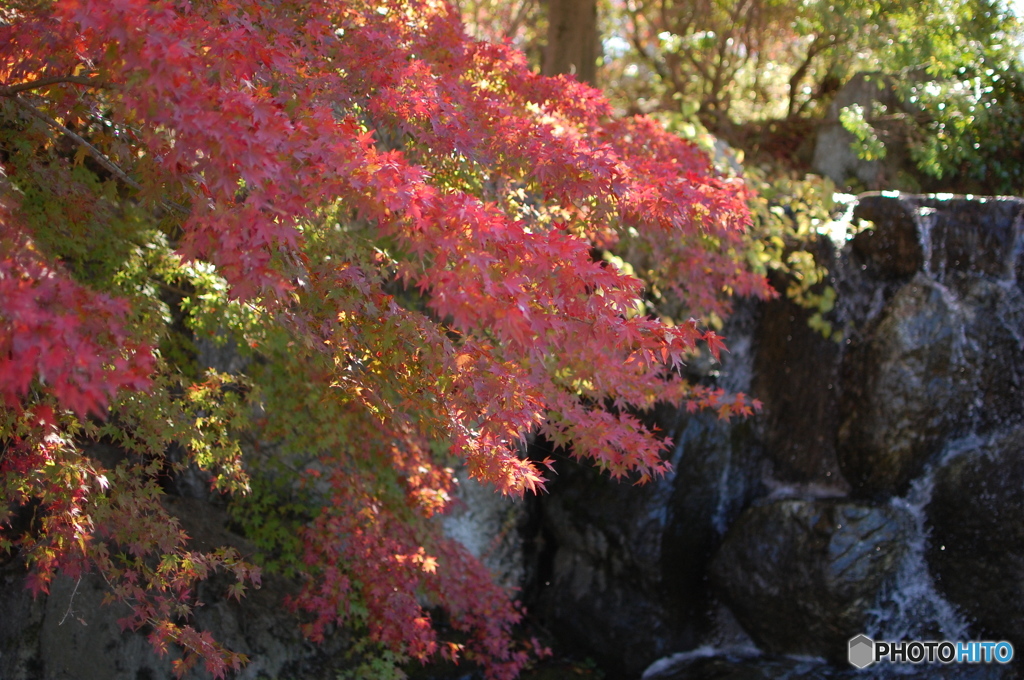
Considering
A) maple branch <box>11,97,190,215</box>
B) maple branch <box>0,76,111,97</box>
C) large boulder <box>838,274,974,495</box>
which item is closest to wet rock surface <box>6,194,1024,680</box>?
large boulder <box>838,274,974,495</box>

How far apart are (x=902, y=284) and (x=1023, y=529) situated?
1.96 m

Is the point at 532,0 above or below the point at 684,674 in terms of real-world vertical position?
above

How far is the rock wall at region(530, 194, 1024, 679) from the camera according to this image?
5.51 m

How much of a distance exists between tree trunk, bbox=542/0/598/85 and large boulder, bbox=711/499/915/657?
4.65 m

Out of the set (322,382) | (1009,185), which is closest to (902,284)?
(1009,185)

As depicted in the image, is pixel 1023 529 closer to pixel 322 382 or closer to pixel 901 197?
pixel 901 197

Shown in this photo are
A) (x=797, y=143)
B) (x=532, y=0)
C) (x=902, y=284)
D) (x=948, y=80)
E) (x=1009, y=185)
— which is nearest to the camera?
(x=902, y=284)

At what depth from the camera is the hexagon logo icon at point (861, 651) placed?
5.43 m

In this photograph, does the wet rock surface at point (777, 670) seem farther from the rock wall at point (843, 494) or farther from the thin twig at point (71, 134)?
the thin twig at point (71, 134)

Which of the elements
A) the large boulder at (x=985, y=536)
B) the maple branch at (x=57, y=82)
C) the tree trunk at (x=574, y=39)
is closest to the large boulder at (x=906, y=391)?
the large boulder at (x=985, y=536)

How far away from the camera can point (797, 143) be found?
10000 millimetres

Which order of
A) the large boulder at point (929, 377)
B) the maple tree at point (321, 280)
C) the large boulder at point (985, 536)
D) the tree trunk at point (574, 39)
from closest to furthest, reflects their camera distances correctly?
the maple tree at point (321, 280)
the large boulder at point (985, 536)
the large boulder at point (929, 377)
the tree trunk at point (574, 39)

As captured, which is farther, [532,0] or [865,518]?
[532,0]

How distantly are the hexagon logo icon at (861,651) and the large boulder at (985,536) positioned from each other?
0.65 m
